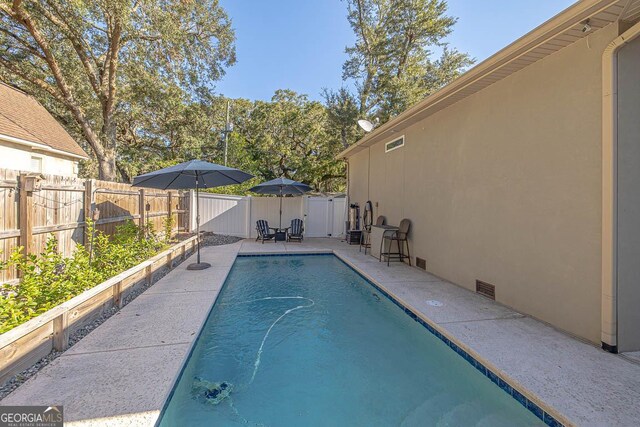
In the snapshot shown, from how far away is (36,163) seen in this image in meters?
9.62

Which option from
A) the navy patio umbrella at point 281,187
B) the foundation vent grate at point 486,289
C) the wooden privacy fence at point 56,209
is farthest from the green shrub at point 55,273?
the foundation vent grate at point 486,289

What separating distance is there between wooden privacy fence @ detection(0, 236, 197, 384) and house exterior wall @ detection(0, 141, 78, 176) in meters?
7.57

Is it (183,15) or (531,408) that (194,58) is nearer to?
(183,15)

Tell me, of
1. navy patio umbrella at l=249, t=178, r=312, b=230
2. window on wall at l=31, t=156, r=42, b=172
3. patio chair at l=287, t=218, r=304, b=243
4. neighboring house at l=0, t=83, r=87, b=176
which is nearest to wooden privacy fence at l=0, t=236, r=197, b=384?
navy patio umbrella at l=249, t=178, r=312, b=230

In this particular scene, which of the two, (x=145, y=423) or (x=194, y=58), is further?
(x=194, y=58)

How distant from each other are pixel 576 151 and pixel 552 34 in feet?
4.08

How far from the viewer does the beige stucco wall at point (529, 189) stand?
120 inches

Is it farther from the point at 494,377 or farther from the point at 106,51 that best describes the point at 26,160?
the point at 494,377

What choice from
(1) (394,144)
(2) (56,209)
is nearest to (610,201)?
(1) (394,144)

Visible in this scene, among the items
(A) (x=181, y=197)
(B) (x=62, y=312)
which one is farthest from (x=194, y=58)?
(B) (x=62, y=312)

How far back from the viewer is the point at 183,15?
11875 millimetres

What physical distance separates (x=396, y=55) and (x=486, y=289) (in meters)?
15.3

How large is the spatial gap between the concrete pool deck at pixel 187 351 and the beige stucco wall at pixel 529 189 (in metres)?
0.50

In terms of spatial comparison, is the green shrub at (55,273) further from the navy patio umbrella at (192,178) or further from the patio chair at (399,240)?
the patio chair at (399,240)
